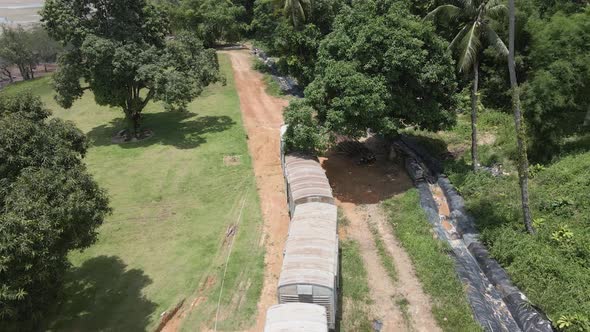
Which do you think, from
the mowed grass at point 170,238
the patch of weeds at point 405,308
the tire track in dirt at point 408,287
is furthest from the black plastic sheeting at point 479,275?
the mowed grass at point 170,238

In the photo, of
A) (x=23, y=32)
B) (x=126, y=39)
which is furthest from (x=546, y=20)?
(x=23, y=32)

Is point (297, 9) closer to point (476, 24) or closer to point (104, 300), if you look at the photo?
point (476, 24)

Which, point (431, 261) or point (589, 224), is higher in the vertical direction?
point (589, 224)

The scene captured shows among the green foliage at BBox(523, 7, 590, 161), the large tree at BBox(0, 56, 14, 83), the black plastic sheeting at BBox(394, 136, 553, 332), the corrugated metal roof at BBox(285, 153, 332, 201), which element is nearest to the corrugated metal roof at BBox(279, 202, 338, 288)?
the corrugated metal roof at BBox(285, 153, 332, 201)

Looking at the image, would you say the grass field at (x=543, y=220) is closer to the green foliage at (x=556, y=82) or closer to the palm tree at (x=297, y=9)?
the green foliage at (x=556, y=82)

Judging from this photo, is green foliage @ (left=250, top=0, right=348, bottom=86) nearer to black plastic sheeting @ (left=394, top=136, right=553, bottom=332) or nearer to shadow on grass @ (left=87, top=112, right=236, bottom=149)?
shadow on grass @ (left=87, top=112, right=236, bottom=149)

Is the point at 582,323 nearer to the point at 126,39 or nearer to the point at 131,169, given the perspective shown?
the point at 131,169
